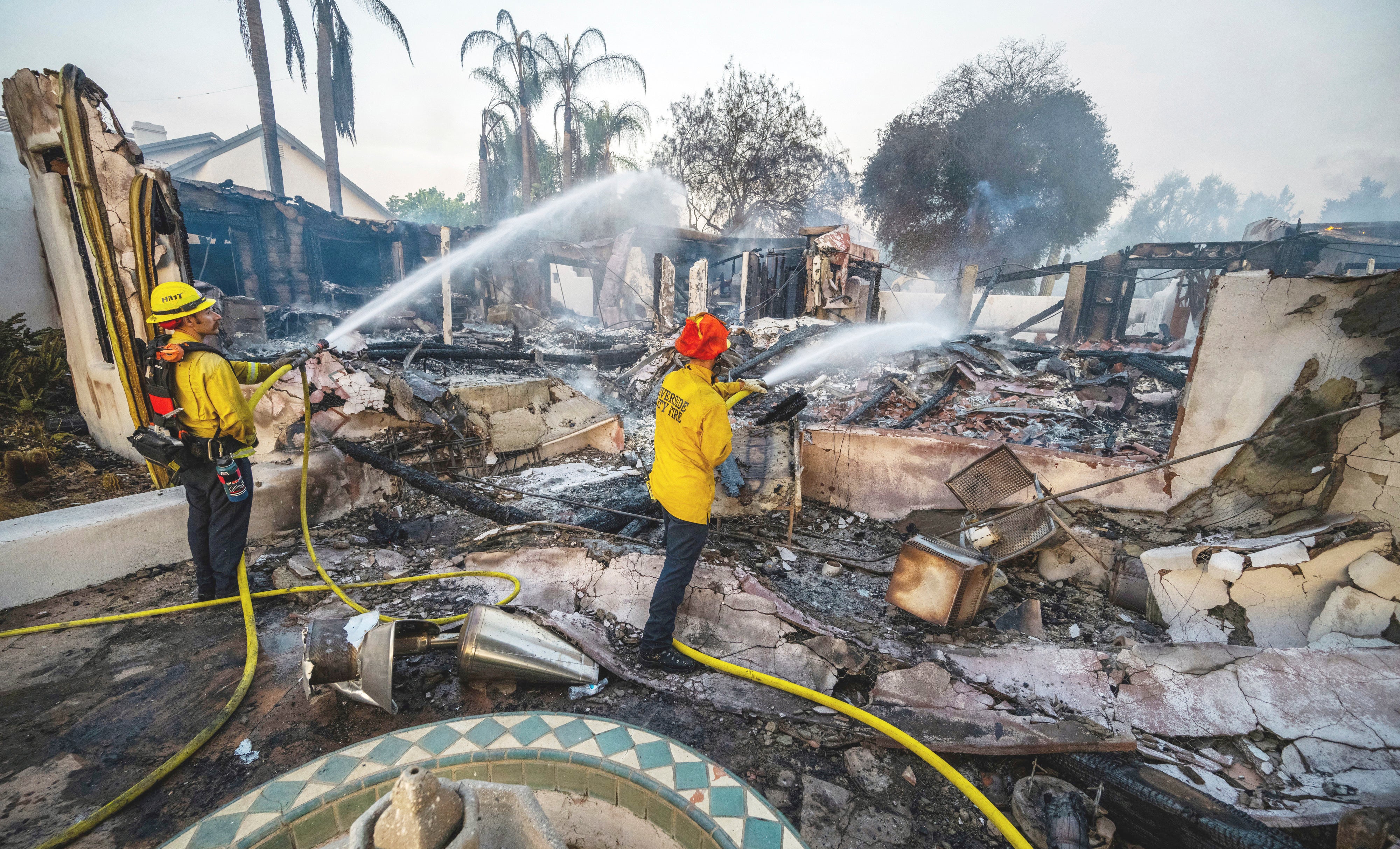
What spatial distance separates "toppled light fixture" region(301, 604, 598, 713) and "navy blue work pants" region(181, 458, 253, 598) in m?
1.30

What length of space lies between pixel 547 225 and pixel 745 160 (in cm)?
1059

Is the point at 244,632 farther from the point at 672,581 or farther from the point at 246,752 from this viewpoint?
the point at 672,581

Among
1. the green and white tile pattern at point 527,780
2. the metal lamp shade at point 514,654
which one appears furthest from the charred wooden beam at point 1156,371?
the green and white tile pattern at point 527,780

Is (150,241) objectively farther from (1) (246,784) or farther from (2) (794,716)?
(2) (794,716)

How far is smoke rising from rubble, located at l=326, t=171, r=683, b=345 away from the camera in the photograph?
17781mm

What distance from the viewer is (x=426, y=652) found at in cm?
262

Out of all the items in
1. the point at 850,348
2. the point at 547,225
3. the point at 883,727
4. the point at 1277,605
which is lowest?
the point at 883,727

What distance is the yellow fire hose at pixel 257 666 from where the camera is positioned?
1928 mm

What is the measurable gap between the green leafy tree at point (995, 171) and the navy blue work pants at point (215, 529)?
31645 millimetres

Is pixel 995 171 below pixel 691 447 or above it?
above

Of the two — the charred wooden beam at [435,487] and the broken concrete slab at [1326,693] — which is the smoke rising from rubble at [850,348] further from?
the broken concrete slab at [1326,693]

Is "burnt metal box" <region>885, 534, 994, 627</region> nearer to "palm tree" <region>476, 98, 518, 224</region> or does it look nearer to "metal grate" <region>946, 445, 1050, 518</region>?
"metal grate" <region>946, 445, 1050, 518</region>

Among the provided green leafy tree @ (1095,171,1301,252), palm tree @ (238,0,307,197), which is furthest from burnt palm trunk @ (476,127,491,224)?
green leafy tree @ (1095,171,1301,252)

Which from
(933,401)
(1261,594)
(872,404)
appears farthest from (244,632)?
(933,401)
